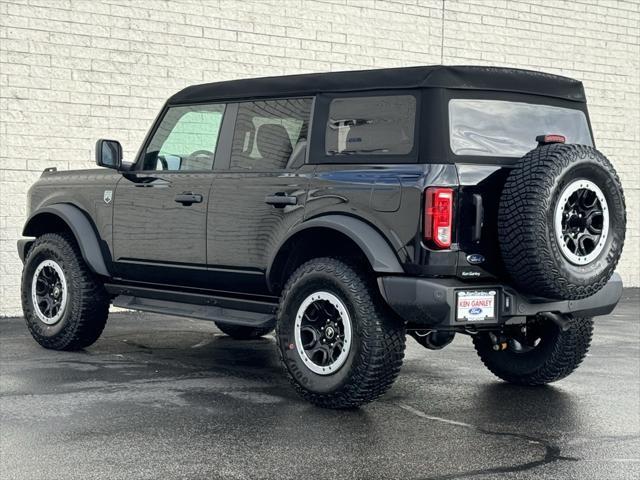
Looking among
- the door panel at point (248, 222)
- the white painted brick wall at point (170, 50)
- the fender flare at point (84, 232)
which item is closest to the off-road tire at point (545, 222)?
the door panel at point (248, 222)

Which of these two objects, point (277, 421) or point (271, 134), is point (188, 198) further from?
point (277, 421)

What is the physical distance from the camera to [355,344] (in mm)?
6277

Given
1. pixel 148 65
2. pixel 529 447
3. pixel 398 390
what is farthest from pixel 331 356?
pixel 148 65

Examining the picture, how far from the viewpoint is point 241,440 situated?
18.1ft

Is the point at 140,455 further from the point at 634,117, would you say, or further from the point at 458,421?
the point at 634,117

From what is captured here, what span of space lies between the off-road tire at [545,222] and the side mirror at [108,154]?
128 inches

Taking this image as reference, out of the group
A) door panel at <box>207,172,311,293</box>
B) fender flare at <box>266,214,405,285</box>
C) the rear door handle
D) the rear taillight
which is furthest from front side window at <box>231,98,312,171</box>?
the rear taillight

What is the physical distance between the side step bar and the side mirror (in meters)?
0.96

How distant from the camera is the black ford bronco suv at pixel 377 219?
611 centimetres

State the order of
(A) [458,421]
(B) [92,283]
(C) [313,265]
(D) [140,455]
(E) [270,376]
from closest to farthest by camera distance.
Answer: (D) [140,455] < (A) [458,421] < (C) [313,265] < (E) [270,376] < (B) [92,283]

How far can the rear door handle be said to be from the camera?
22.2 feet

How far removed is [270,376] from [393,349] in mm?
1604

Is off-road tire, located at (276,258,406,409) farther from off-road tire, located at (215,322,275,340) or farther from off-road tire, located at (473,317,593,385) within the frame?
off-road tire, located at (215,322,275,340)

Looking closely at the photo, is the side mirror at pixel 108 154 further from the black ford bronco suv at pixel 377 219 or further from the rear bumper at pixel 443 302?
the rear bumper at pixel 443 302
